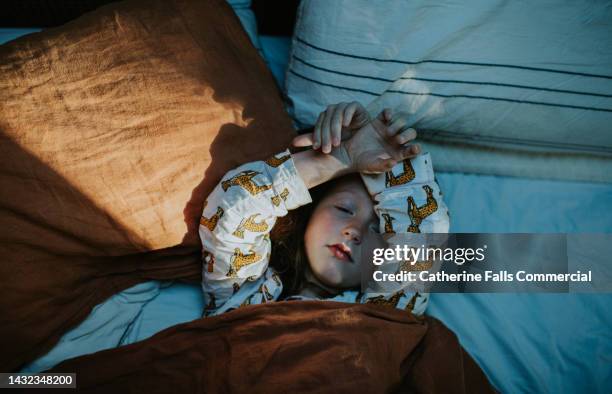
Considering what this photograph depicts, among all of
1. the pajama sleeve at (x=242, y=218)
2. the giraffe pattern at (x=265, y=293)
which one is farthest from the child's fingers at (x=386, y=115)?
the giraffe pattern at (x=265, y=293)

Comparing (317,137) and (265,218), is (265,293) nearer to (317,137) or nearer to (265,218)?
(265,218)

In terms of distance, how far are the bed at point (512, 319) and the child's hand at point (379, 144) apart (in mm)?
272

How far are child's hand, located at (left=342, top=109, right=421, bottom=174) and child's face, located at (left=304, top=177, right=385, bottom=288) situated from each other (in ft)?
0.26

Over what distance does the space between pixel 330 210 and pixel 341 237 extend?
71 millimetres

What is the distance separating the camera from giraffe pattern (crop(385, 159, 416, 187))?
2.98 ft

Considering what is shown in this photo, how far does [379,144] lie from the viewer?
90 cm

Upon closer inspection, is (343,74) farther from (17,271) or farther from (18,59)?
(17,271)

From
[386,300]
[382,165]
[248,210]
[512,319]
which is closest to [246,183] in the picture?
[248,210]

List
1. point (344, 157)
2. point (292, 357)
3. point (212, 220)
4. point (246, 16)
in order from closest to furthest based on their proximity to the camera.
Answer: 1. point (292, 357)
2. point (212, 220)
3. point (344, 157)
4. point (246, 16)

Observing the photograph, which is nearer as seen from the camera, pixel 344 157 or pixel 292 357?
pixel 292 357

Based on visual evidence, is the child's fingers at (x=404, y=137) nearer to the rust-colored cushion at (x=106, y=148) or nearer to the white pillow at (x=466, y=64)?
the white pillow at (x=466, y=64)

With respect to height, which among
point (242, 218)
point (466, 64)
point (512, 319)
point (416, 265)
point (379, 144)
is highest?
point (466, 64)

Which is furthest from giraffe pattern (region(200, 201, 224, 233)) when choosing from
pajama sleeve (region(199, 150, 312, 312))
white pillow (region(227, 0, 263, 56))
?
white pillow (region(227, 0, 263, 56))

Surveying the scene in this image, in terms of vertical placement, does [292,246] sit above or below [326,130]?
below
